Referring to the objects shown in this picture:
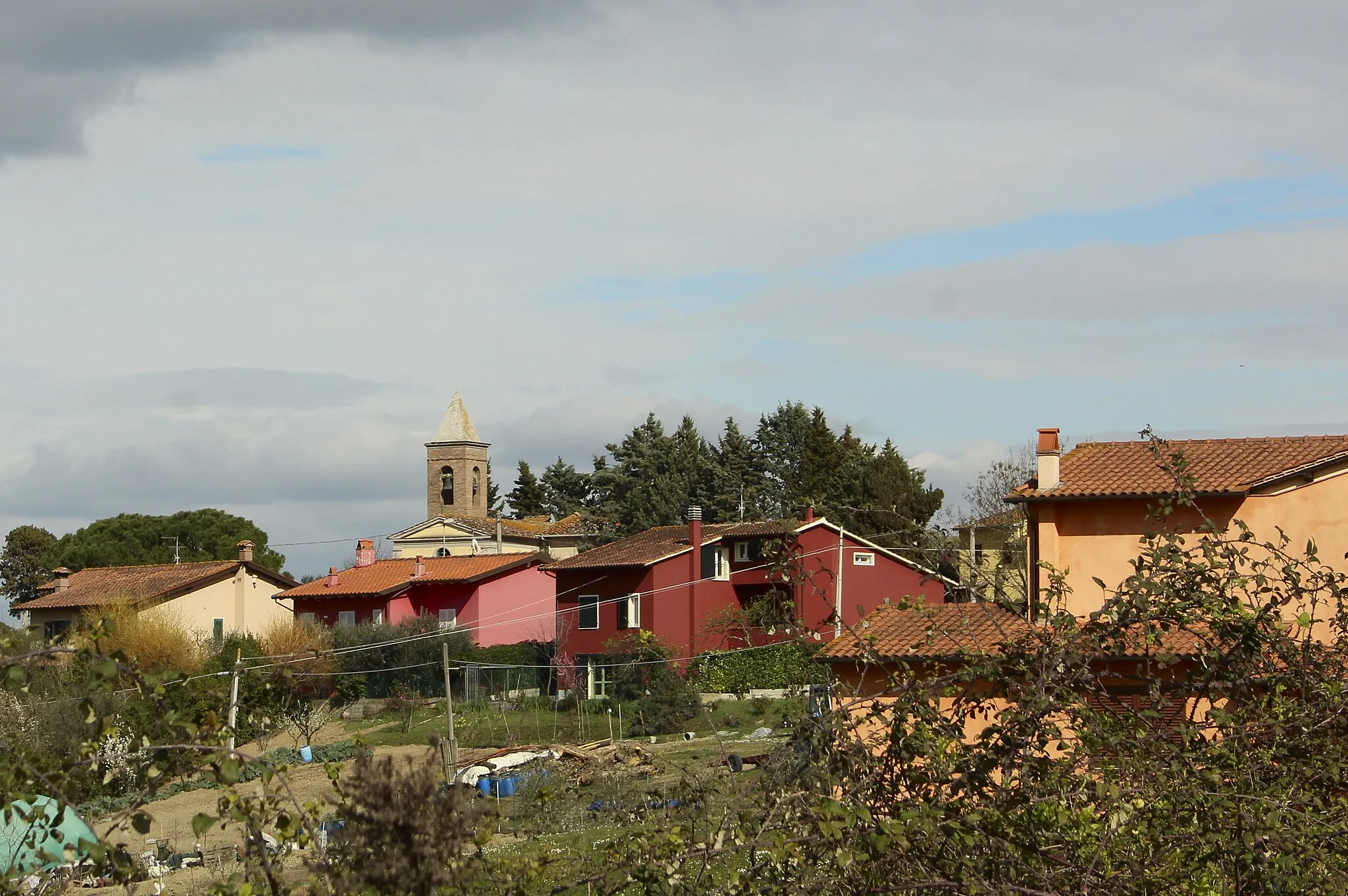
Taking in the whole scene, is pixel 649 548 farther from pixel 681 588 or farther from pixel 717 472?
pixel 717 472

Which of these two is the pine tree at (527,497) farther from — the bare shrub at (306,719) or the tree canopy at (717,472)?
the bare shrub at (306,719)

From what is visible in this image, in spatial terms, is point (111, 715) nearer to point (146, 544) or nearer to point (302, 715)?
point (302, 715)

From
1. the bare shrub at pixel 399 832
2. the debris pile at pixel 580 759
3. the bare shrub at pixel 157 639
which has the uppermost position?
the bare shrub at pixel 399 832

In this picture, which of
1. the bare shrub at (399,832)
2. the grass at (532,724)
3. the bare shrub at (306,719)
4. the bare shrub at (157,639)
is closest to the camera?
the bare shrub at (399,832)

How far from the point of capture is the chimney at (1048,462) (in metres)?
21.3

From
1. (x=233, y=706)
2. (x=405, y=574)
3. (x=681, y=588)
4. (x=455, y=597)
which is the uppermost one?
(x=233, y=706)

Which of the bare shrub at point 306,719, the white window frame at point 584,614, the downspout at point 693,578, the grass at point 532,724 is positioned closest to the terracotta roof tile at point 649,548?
the downspout at point 693,578

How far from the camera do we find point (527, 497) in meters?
88.2

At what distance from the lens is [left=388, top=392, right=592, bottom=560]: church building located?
2813 inches

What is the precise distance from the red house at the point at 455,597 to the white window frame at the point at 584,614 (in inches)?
212

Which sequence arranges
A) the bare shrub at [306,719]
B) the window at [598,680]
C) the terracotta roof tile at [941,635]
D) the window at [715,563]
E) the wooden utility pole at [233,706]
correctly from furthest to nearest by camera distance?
the window at [715,563] < the window at [598,680] < the bare shrub at [306,719] < the terracotta roof tile at [941,635] < the wooden utility pole at [233,706]

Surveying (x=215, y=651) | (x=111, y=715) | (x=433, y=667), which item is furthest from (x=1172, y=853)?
(x=215, y=651)

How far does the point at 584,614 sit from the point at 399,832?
45162mm

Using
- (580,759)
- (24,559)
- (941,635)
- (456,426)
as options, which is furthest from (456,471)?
(941,635)
